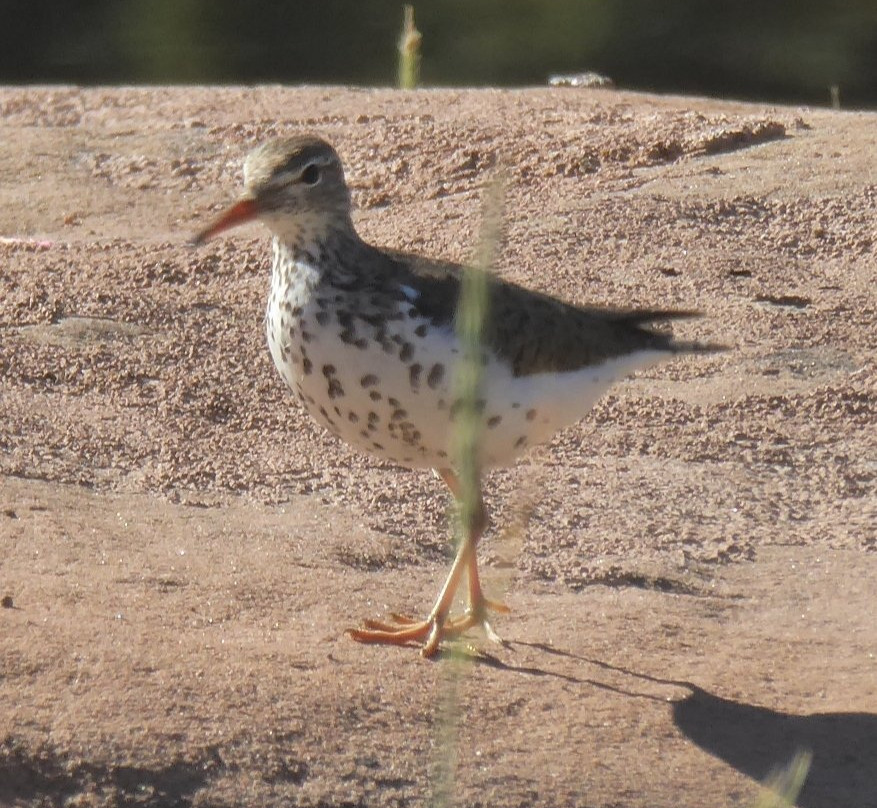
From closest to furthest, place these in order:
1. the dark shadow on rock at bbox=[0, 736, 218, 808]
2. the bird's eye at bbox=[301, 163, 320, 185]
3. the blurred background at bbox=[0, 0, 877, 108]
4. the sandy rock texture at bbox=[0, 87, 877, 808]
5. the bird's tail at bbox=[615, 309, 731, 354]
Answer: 1. the dark shadow on rock at bbox=[0, 736, 218, 808]
2. the sandy rock texture at bbox=[0, 87, 877, 808]
3. the bird's eye at bbox=[301, 163, 320, 185]
4. the bird's tail at bbox=[615, 309, 731, 354]
5. the blurred background at bbox=[0, 0, 877, 108]

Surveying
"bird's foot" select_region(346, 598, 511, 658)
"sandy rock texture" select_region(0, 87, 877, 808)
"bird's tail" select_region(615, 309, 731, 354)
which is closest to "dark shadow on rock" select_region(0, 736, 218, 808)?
"sandy rock texture" select_region(0, 87, 877, 808)

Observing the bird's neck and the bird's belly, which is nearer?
the bird's belly

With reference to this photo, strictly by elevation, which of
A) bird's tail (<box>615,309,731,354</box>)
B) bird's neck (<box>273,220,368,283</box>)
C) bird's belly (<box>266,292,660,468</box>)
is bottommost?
bird's belly (<box>266,292,660,468</box>)

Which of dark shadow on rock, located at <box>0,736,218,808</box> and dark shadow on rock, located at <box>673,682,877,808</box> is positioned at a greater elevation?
dark shadow on rock, located at <box>673,682,877,808</box>

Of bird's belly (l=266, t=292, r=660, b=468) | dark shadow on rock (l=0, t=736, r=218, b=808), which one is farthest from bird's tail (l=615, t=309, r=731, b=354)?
dark shadow on rock (l=0, t=736, r=218, b=808)

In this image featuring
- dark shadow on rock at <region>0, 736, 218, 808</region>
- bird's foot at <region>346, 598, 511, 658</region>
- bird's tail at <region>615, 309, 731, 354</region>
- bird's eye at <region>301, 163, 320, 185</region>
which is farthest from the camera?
bird's tail at <region>615, 309, 731, 354</region>

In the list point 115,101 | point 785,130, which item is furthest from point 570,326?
point 115,101

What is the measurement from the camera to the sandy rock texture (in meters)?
4.86

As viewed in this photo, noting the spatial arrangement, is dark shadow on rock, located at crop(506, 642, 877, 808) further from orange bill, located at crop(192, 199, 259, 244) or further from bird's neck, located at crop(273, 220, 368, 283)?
orange bill, located at crop(192, 199, 259, 244)

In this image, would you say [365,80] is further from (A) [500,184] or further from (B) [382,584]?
(A) [500,184]

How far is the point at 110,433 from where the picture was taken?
275 inches

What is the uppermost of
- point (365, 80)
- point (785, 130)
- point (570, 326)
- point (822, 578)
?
point (365, 80)

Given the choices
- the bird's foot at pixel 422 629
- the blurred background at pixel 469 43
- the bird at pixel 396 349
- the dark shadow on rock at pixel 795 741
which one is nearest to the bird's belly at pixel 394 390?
the bird at pixel 396 349

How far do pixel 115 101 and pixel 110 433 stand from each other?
5012 millimetres
